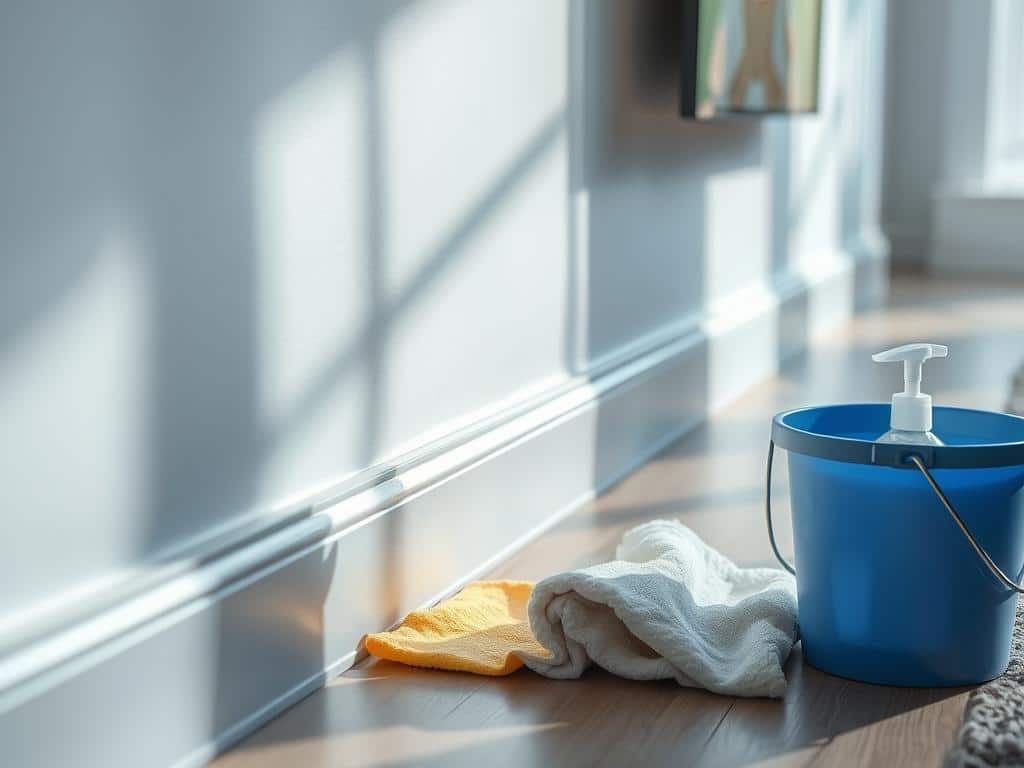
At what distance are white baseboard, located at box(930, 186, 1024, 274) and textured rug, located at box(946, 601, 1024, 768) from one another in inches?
164

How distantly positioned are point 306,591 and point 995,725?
1.99ft

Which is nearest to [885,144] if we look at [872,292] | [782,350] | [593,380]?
[872,292]

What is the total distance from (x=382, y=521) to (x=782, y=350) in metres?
1.93

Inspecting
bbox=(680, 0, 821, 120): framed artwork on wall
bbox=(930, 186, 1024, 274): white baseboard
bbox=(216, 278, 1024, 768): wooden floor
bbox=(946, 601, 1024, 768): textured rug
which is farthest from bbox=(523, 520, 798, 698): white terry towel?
bbox=(930, 186, 1024, 274): white baseboard

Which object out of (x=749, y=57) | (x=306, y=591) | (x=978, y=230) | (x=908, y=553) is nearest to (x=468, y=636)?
(x=306, y=591)

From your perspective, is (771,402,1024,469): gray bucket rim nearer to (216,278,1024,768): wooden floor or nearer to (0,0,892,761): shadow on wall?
(216,278,1024,768): wooden floor

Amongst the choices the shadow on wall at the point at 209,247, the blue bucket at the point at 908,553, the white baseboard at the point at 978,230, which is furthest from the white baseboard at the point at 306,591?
the white baseboard at the point at 978,230

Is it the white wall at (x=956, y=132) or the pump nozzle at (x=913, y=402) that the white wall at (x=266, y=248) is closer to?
the pump nozzle at (x=913, y=402)

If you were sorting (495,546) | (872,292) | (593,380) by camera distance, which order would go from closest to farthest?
(495,546) < (593,380) < (872,292)

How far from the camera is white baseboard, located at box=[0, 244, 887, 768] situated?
0.98 metres

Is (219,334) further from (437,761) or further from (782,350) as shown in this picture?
(782,350)

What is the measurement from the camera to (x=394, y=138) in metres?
1.44

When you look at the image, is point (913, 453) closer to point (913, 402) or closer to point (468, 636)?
point (913, 402)

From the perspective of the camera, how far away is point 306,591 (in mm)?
1271
